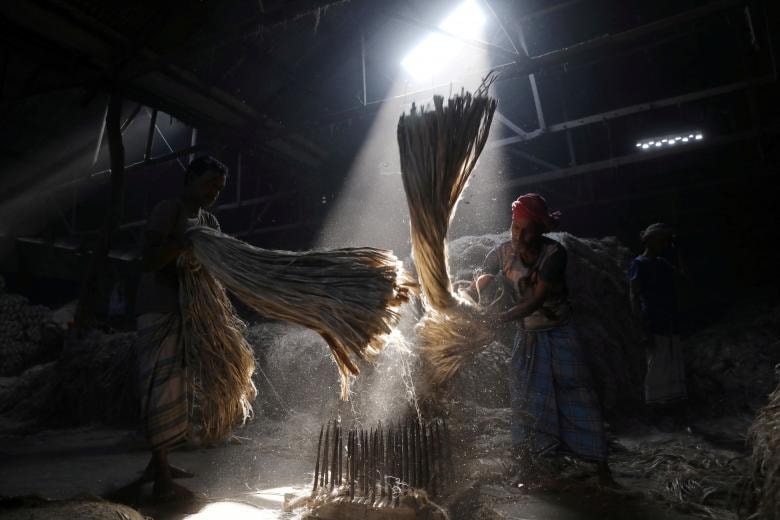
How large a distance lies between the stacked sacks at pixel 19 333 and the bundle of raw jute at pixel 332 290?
25.6ft

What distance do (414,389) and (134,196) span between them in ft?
35.0

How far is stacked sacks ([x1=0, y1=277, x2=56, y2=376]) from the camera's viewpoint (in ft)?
23.4

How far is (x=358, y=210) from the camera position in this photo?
7.81 metres

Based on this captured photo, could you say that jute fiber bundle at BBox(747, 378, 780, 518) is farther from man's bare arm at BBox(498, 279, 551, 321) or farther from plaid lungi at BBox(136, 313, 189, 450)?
plaid lungi at BBox(136, 313, 189, 450)

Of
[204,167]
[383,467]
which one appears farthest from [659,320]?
[204,167]

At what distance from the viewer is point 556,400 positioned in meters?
2.52

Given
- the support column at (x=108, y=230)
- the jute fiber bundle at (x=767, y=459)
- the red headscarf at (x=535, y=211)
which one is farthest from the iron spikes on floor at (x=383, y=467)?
the support column at (x=108, y=230)

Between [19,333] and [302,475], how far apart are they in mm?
7601

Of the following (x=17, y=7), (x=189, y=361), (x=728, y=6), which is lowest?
(x=189, y=361)

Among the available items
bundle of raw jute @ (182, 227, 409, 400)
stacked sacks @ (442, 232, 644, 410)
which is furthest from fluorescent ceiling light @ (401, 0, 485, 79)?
bundle of raw jute @ (182, 227, 409, 400)

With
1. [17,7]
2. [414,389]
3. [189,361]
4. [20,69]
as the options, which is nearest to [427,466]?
[414,389]

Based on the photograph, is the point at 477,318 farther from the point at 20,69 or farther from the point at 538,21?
the point at 538,21

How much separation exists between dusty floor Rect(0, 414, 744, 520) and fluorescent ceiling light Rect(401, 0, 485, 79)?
4.61 m

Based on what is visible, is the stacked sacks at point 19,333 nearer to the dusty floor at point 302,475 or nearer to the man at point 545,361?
the dusty floor at point 302,475
